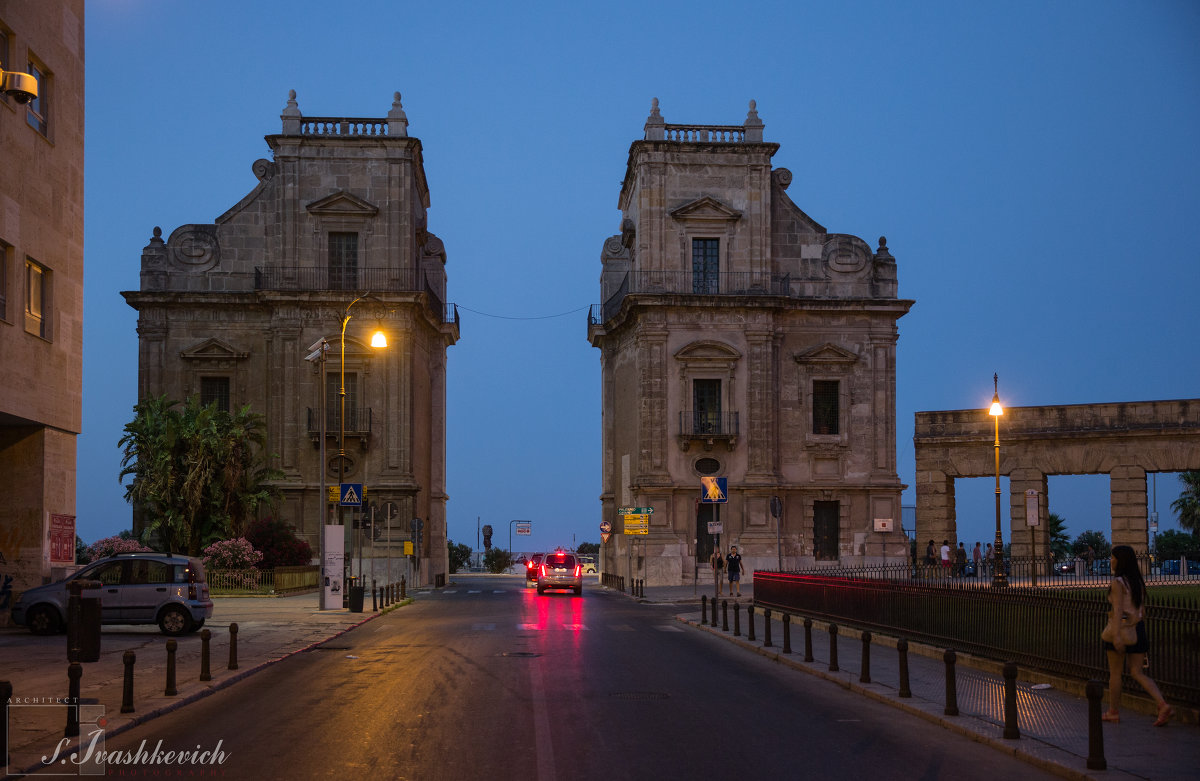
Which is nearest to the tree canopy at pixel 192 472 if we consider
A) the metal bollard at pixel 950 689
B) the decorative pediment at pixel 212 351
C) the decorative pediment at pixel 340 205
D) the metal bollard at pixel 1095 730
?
the decorative pediment at pixel 212 351

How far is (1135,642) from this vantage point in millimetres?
12008

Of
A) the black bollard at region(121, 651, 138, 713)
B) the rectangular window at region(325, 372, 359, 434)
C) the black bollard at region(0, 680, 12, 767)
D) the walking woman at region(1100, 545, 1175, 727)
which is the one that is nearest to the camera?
the black bollard at region(0, 680, 12, 767)

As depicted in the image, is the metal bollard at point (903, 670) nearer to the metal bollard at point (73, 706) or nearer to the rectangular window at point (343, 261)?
the metal bollard at point (73, 706)

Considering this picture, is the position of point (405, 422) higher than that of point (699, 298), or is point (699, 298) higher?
point (699, 298)

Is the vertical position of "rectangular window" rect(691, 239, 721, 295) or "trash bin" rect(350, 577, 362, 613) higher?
"rectangular window" rect(691, 239, 721, 295)

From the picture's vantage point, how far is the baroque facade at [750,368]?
53.6 meters

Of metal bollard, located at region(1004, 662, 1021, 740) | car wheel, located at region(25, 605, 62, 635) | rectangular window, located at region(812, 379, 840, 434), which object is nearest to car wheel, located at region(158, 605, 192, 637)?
car wheel, located at region(25, 605, 62, 635)

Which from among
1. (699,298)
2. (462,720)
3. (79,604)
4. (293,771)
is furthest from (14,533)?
(699,298)

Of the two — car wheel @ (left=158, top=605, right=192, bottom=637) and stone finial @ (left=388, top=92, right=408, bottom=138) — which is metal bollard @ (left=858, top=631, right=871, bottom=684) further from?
stone finial @ (left=388, top=92, right=408, bottom=138)

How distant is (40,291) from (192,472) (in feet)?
67.8

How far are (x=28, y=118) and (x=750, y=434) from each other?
3579 centimetres

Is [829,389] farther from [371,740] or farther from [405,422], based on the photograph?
[371,740]

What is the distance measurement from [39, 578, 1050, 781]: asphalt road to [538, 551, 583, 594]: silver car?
26.2 metres

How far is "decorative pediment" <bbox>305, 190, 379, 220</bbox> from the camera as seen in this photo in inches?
2136
